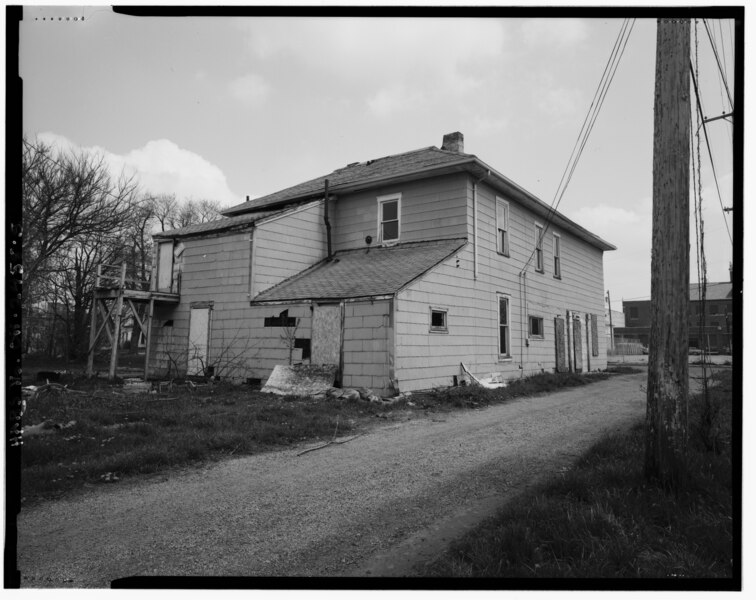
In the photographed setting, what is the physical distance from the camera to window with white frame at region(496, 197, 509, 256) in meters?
16.0

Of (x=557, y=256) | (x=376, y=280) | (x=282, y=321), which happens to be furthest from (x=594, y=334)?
(x=282, y=321)

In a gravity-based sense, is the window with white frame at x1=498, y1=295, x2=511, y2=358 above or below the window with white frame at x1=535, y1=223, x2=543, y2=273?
below

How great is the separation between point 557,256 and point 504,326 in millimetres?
5647

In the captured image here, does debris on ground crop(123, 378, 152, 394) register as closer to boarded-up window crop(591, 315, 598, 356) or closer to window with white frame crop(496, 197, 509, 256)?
window with white frame crop(496, 197, 509, 256)

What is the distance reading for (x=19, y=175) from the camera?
298cm

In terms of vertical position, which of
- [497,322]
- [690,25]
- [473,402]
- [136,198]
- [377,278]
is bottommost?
[473,402]

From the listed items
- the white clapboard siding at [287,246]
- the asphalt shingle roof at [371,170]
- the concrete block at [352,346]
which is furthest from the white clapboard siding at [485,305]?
the white clapboard siding at [287,246]

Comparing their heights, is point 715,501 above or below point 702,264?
below

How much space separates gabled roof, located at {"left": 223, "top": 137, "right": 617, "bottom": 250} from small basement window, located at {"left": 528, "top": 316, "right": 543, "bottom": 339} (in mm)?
3832

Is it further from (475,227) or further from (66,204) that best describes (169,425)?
(66,204)

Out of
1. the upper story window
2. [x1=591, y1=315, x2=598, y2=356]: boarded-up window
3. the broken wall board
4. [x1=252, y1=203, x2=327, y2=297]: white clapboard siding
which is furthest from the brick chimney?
[x1=591, y1=315, x2=598, y2=356]: boarded-up window

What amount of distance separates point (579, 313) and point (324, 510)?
19684 millimetres

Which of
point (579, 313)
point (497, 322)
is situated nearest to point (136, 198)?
point (497, 322)

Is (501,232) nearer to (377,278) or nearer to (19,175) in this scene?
(377,278)
